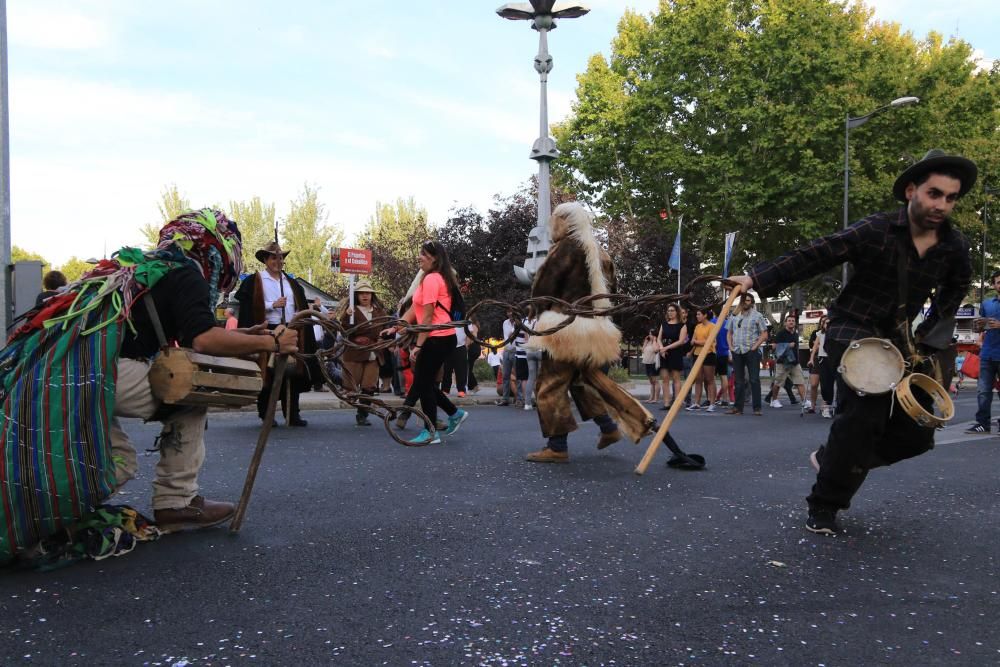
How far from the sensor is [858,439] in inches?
156

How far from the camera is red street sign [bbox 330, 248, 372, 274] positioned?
2058cm

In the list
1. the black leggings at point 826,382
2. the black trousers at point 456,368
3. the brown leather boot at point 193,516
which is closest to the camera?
the brown leather boot at point 193,516

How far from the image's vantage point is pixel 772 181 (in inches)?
1192

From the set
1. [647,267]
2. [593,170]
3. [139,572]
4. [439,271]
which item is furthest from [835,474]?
[593,170]

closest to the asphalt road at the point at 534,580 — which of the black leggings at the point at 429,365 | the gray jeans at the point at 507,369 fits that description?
the black leggings at the point at 429,365

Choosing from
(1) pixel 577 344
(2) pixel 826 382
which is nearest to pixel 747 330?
(2) pixel 826 382

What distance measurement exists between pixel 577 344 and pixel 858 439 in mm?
2519

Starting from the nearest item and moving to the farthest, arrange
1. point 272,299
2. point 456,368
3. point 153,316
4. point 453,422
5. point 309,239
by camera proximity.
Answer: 1. point 153,316
2. point 272,299
3. point 453,422
4. point 456,368
5. point 309,239

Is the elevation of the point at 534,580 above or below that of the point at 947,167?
below

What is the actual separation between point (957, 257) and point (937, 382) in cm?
62

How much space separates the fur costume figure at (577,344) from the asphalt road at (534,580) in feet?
2.51

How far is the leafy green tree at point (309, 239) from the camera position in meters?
46.1

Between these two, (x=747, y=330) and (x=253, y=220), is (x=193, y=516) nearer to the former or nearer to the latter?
(x=747, y=330)

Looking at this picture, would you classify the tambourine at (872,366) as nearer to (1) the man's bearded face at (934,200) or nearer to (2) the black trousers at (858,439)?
(2) the black trousers at (858,439)
